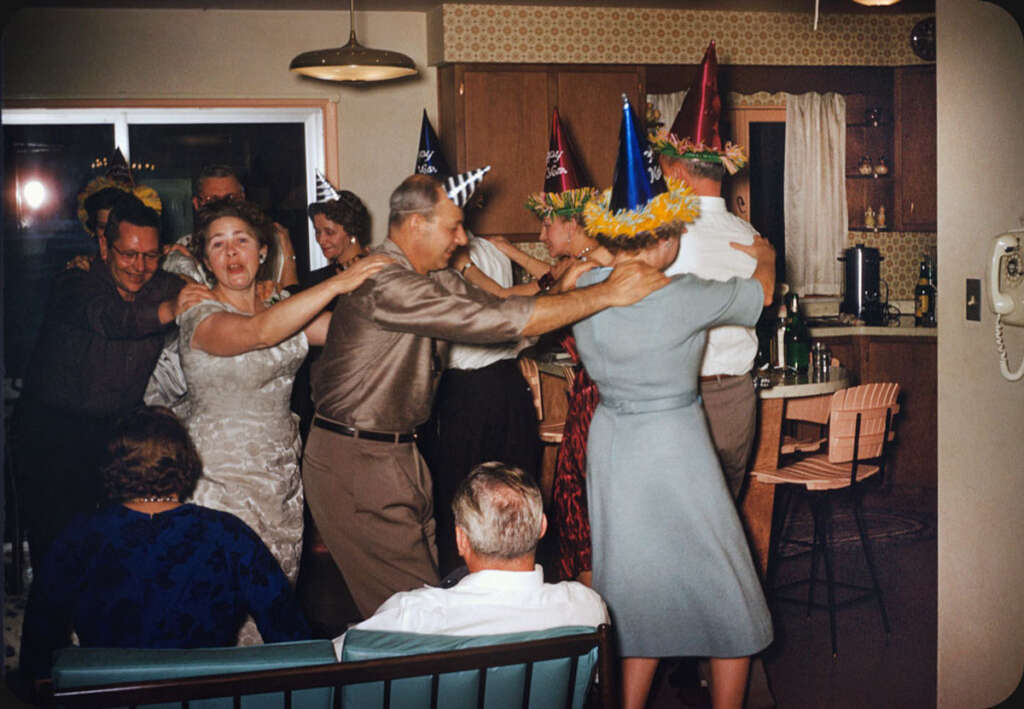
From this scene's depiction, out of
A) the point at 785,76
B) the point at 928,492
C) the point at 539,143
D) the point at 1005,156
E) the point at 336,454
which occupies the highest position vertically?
the point at 785,76

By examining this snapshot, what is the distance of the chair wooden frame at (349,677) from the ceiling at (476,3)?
16.5 ft

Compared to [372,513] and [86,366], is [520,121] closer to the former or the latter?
[86,366]

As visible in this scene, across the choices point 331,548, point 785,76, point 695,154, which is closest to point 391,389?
point 331,548

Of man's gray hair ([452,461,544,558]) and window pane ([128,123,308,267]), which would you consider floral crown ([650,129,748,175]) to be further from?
window pane ([128,123,308,267])

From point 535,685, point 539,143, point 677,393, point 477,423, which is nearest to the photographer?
point 535,685

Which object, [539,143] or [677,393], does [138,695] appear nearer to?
[677,393]

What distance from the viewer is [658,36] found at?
6387 mm

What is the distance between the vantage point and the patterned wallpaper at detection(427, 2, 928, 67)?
20.1 ft

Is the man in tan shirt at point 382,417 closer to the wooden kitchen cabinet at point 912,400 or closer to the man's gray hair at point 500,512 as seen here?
the man's gray hair at point 500,512

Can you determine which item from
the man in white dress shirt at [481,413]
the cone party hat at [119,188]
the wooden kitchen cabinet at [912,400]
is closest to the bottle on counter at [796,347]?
the man in white dress shirt at [481,413]

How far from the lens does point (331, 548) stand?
289cm

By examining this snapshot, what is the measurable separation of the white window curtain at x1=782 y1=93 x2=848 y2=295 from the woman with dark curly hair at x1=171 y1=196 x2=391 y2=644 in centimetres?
483

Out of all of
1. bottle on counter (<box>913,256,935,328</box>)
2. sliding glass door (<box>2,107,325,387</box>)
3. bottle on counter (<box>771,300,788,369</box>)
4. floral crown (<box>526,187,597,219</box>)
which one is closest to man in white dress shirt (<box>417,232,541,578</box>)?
floral crown (<box>526,187,597,219</box>)

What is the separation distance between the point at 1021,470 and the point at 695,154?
136 cm
